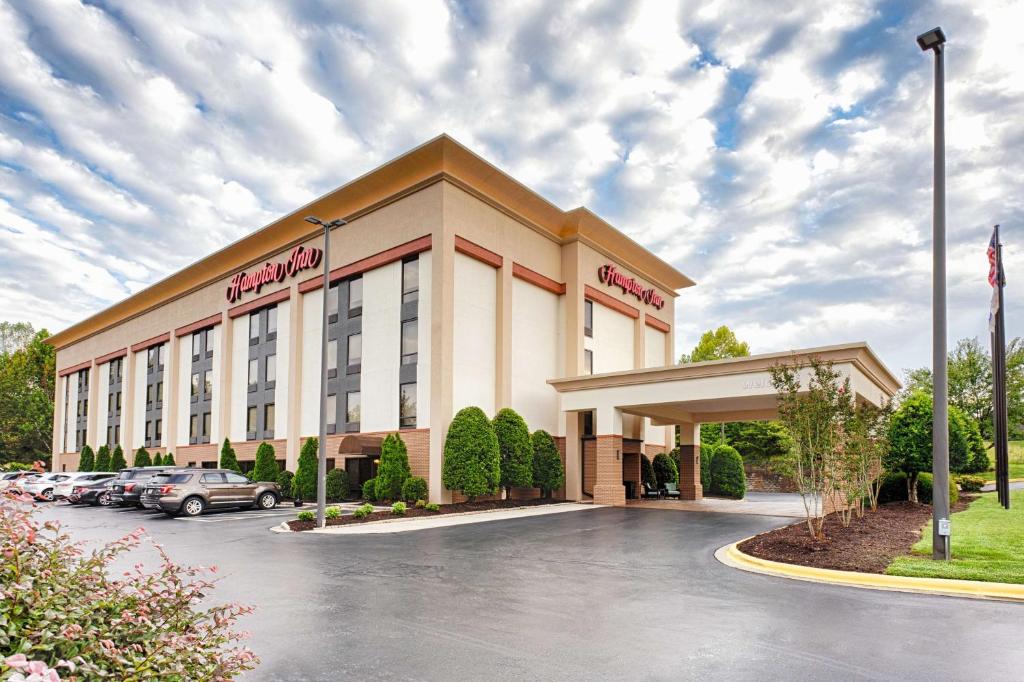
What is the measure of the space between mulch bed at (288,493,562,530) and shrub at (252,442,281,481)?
1120 cm

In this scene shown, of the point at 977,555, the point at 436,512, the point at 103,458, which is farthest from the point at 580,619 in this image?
the point at 103,458

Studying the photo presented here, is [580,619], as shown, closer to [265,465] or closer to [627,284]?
[265,465]

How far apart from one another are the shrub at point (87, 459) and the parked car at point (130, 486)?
27517mm

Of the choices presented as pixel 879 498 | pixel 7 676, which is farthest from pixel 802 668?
pixel 879 498

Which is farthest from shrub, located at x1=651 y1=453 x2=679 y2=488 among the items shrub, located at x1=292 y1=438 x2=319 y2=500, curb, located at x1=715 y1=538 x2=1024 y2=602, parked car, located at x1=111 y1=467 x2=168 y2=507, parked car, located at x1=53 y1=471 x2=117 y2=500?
parked car, located at x1=53 y1=471 x2=117 y2=500

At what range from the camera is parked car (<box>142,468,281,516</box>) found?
2403 centimetres

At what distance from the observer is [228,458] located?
37.9 m

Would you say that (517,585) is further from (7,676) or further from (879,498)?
(879,498)

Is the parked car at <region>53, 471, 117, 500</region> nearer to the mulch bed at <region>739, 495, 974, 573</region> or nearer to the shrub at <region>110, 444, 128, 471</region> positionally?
the shrub at <region>110, 444, 128, 471</region>

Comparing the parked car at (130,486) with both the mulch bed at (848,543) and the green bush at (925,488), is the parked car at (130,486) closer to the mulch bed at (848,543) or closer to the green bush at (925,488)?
the mulch bed at (848,543)

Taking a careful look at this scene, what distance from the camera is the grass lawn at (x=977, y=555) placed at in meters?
10.7

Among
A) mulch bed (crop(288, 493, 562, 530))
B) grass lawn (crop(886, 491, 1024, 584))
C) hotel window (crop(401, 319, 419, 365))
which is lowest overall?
mulch bed (crop(288, 493, 562, 530))

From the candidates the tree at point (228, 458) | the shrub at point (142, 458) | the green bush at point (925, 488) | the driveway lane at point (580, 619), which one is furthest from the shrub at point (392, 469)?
the shrub at point (142, 458)

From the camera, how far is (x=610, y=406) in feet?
96.5
